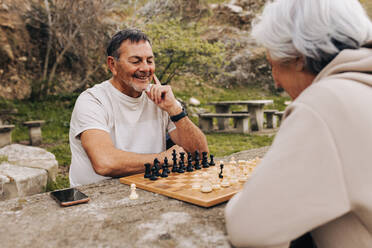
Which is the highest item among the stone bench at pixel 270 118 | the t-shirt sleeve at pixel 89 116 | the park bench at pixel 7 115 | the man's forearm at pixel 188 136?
the t-shirt sleeve at pixel 89 116

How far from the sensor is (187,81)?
45.9 ft

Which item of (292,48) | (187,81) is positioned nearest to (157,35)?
(187,81)

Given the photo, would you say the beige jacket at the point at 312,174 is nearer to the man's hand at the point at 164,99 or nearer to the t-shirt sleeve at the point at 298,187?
the t-shirt sleeve at the point at 298,187

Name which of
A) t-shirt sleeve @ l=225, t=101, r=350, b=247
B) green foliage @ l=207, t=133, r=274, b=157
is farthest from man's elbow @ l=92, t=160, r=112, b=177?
green foliage @ l=207, t=133, r=274, b=157

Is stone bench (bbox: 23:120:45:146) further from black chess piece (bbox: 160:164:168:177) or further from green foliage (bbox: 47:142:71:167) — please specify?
black chess piece (bbox: 160:164:168:177)

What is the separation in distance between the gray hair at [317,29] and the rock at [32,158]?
3.95 m

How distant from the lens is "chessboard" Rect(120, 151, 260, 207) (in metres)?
1.63

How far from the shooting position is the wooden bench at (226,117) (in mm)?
8960

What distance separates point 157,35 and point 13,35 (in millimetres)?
4993

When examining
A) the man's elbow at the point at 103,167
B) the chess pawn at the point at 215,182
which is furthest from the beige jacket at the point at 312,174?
the man's elbow at the point at 103,167

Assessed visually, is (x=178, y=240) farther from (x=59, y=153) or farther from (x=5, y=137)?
(x=5, y=137)

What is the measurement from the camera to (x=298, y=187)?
A: 982mm

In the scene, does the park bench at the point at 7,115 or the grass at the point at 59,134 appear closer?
the grass at the point at 59,134

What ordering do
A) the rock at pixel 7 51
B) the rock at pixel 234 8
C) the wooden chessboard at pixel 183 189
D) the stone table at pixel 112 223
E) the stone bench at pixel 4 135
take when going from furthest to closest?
the rock at pixel 234 8
the rock at pixel 7 51
the stone bench at pixel 4 135
the wooden chessboard at pixel 183 189
the stone table at pixel 112 223
